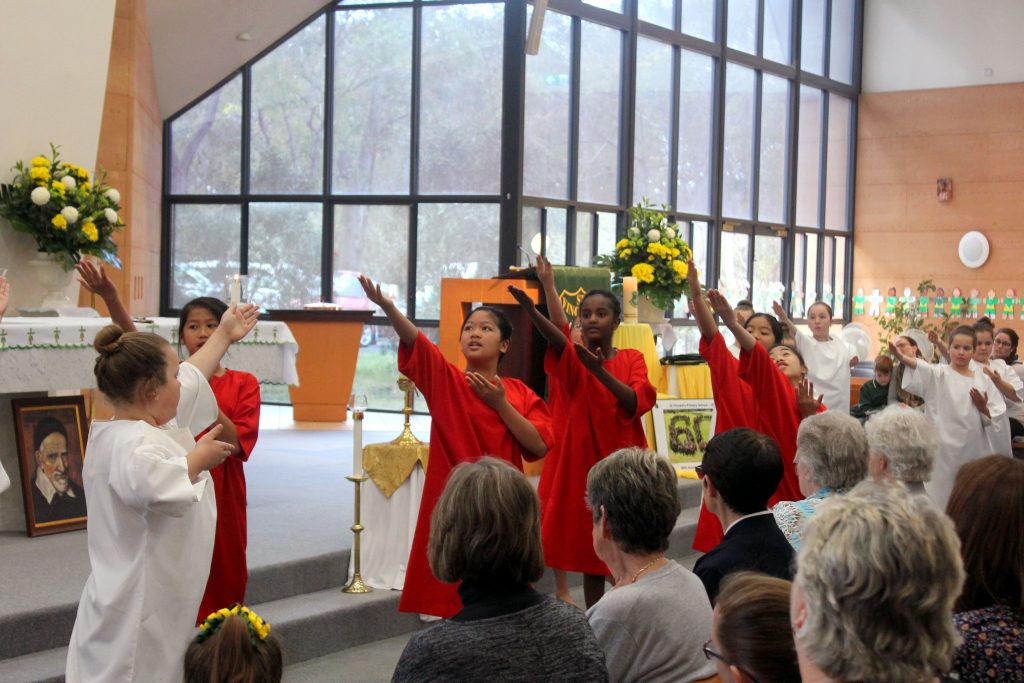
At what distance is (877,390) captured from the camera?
7410 millimetres

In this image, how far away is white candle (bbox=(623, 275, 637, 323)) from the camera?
857 centimetres

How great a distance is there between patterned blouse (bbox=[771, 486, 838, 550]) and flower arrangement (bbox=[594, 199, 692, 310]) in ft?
18.5

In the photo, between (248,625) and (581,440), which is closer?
(248,625)

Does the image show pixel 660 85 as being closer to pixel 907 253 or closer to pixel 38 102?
pixel 907 253

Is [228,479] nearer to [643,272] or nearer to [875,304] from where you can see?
[643,272]

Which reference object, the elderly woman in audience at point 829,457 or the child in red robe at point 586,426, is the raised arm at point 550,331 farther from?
the elderly woman in audience at point 829,457

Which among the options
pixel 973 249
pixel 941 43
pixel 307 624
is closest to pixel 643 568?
pixel 307 624

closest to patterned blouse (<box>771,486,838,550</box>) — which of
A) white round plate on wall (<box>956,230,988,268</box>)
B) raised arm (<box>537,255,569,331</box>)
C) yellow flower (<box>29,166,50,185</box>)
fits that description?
raised arm (<box>537,255,569,331</box>)

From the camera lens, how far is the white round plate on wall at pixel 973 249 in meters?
15.9

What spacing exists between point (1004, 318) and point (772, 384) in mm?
12006

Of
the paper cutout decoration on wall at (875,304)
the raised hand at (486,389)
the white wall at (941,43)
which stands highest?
the white wall at (941,43)

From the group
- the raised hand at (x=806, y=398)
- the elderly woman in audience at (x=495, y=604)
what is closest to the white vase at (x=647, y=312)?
the raised hand at (x=806, y=398)

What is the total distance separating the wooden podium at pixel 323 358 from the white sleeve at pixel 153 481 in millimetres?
7971

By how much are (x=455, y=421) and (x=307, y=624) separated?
123 centimetres
